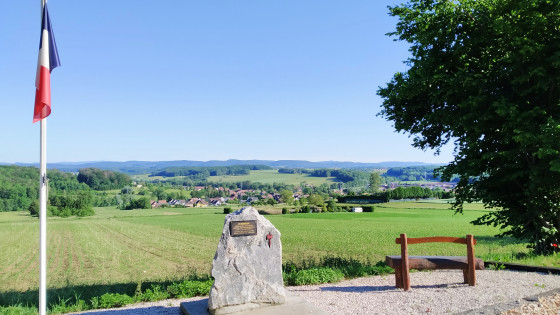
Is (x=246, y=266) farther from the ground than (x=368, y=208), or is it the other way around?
(x=246, y=266)

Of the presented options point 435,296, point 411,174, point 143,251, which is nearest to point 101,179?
point 143,251

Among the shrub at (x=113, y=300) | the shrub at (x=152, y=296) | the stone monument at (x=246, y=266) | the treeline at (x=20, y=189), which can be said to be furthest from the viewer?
the treeline at (x=20, y=189)

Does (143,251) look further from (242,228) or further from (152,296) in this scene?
(242,228)

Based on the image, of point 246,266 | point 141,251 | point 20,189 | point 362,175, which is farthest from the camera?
point 362,175

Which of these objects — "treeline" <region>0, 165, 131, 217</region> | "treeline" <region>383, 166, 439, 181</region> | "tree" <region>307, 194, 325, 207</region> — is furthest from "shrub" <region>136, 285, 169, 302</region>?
"treeline" <region>383, 166, 439, 181</region>

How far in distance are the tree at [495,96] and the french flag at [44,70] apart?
12.0m

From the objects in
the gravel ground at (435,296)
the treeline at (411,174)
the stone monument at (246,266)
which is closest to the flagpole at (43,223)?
the gravel ground at (435,296)

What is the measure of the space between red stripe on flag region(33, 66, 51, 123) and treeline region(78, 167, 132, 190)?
97.1 meters

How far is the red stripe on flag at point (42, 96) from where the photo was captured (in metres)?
7.65

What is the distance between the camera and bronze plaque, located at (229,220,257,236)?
26.6 ft

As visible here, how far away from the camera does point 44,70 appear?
25.3 feet

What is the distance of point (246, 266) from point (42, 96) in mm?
5325

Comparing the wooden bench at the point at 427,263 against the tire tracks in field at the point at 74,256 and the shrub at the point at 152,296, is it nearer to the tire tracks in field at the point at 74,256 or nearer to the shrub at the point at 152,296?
the shrub at the point at 152,296

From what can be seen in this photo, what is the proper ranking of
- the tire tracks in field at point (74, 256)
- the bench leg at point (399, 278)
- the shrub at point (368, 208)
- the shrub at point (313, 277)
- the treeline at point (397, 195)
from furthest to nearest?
the treeline at point (397, 195) → the shrub at point (368, 208) → the tire tracks in field at point (74, 256) → the shrub at point (313, 277) → the bench leg at point (399, 278)
